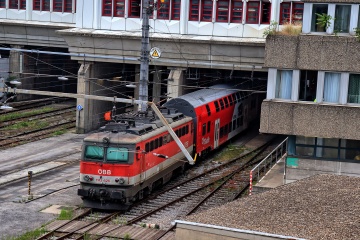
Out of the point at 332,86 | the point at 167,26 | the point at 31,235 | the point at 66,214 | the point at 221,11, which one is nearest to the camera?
the point at 31,235

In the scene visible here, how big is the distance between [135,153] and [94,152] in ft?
5.06

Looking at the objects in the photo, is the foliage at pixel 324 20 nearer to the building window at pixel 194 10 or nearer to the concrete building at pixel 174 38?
the concrete building at pixel 174 38

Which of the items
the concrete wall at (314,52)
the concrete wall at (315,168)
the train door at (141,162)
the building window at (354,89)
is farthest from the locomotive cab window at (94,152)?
the building window at (354,89)

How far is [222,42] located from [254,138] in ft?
23.4

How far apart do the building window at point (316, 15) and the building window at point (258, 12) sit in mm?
15663

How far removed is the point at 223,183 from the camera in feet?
115

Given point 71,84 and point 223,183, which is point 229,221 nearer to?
point 223,183

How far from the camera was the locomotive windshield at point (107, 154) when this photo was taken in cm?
2867

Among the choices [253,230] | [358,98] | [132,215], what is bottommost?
[132,215]

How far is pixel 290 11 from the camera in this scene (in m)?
43.9

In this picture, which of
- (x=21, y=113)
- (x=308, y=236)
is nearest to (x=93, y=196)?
(x=308, y=236)

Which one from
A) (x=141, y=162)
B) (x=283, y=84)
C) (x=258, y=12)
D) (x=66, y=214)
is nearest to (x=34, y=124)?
(x=258, y=12)

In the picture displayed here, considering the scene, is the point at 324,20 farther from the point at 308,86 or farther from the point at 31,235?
the point at 31,235

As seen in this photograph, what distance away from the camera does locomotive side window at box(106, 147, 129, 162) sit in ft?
94.1
